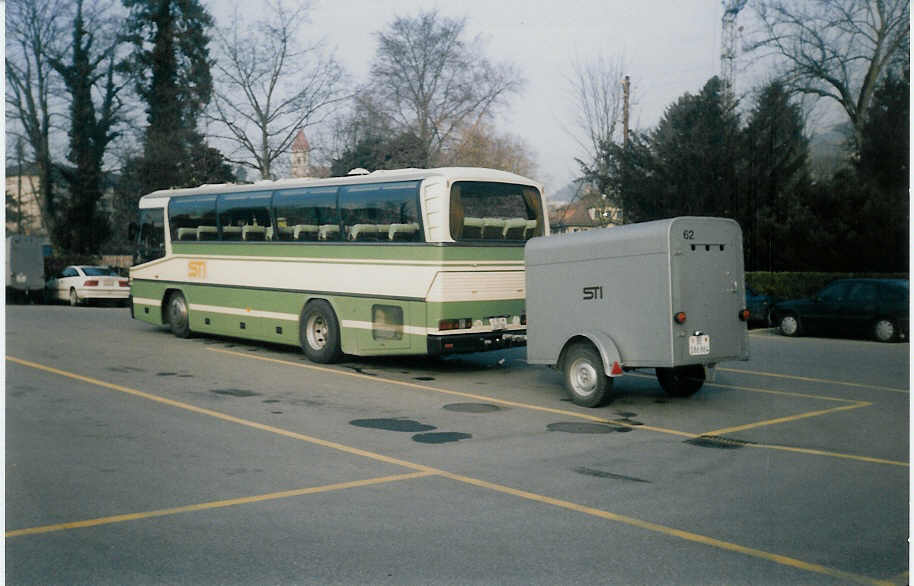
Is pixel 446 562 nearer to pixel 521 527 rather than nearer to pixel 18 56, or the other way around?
pixel 521 527

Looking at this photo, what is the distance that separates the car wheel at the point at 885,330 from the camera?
733 inches

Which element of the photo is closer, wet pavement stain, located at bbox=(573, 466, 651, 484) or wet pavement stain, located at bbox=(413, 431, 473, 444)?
wet pavement stain, located at bbox=(573, 466, 651, 484)

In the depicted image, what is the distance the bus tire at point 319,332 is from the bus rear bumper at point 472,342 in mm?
2080

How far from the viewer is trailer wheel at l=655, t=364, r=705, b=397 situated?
432 inches

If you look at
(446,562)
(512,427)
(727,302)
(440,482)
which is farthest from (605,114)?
(446,562)

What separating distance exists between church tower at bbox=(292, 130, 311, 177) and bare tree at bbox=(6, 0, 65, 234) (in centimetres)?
954

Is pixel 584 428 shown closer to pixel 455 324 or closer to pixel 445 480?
pixel 445 480

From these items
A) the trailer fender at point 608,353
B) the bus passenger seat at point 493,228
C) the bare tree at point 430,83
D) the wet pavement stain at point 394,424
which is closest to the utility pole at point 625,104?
the bare tree at point 430,83

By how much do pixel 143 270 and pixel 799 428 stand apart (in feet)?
46.3

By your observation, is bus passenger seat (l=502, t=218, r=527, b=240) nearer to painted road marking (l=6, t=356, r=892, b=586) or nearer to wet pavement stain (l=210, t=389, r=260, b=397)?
wet pavement stain (l=210, t=389, r=260, b=397)

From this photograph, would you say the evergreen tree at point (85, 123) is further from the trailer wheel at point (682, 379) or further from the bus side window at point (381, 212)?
the trailer wheel at point (682, 379)

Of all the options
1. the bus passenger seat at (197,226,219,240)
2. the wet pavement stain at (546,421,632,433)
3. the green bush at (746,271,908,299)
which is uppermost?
the bus passenger seat at (197,226,219,240)

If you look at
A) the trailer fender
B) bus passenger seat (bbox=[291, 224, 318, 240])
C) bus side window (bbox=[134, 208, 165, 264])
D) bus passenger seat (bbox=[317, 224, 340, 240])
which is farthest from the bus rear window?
bus side window (bbox=[134, 208, 165, 264])

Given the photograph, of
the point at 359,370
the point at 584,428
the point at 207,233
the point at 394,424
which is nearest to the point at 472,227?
the point at 359,370
